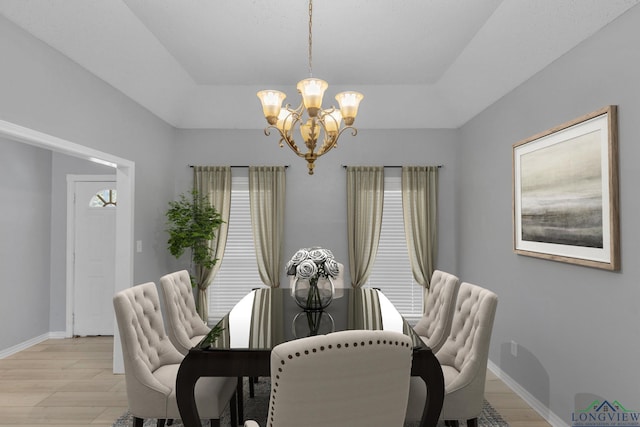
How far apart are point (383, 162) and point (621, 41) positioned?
2.85 metres

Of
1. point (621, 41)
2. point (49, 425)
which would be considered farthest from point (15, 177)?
point (621, 41)

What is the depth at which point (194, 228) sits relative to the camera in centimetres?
429

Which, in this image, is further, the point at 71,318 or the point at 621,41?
the point at 71,318

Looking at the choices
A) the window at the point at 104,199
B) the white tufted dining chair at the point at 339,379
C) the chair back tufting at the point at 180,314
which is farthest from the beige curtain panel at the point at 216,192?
the white tufted dining chair at the point at 339,379

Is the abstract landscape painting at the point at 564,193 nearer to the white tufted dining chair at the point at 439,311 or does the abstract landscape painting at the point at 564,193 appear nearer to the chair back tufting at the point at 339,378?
the white tufted dining chair at the point at 439,311

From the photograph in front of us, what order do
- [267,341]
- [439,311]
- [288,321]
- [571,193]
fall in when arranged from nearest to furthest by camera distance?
[267,341]
[288,321]
[571,193]
[439,311]

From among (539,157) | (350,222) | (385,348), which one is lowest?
(385,348)

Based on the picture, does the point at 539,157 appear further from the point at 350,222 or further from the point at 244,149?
the point at 244,149

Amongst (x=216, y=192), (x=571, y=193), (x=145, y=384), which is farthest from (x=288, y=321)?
(x=216, y=192)

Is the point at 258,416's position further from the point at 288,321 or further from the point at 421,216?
the point at 421,216

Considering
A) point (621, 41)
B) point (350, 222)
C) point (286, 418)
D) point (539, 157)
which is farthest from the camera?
point (350, 222)

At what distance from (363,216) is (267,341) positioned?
3.00 m

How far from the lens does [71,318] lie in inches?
193

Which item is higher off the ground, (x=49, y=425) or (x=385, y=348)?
(x=385, y=348)
